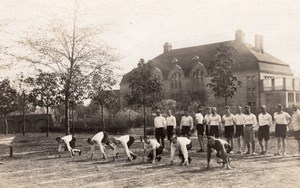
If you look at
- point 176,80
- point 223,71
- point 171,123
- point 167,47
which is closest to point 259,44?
point 176,80

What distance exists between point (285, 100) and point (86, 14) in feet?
101

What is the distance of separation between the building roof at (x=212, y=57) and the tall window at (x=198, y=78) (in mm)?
1311

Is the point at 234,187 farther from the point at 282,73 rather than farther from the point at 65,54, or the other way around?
the point at 282,73

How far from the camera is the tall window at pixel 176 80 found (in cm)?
5547

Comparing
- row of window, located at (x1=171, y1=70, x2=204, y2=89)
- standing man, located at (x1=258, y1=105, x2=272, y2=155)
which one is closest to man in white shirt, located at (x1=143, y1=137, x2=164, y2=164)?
standing man, located at (x1=258, y1=105, x2=272, y2=155)

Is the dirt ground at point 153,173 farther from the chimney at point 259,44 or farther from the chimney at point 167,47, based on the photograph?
the chimney at point 167,47

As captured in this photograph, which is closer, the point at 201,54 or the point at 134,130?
the point at 134,130

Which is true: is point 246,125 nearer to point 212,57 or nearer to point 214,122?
point 214,122

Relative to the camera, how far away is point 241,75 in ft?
161

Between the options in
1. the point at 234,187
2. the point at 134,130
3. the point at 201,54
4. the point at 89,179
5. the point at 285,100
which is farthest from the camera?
the point at 201,54

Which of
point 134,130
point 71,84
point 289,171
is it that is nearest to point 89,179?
point 289,171

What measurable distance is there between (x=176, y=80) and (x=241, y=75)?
10.2 m

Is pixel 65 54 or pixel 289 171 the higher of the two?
pixel 65 54

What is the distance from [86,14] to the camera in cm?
1884
